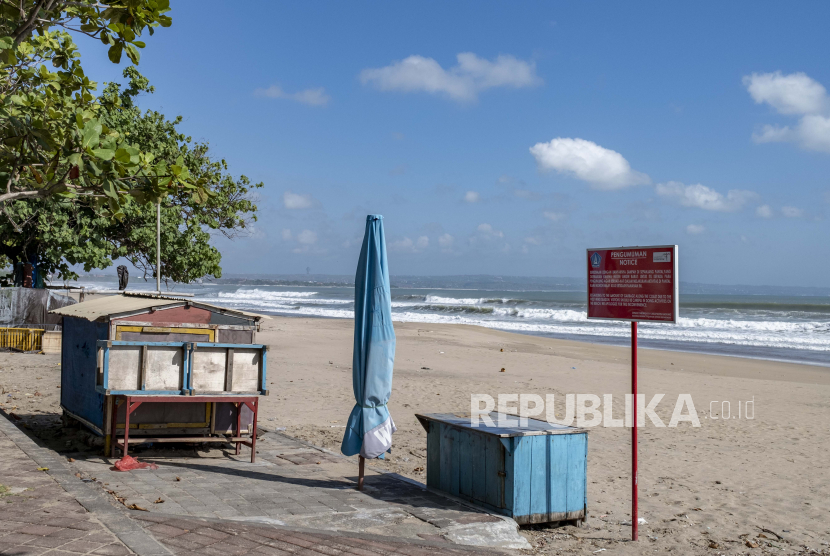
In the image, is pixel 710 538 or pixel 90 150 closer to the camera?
pixel 90 150

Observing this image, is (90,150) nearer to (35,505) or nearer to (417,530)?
(35,505)

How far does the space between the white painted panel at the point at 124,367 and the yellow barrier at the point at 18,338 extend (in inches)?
512

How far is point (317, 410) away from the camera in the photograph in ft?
38.8

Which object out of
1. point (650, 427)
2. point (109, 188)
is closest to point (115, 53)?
point (109, 188)

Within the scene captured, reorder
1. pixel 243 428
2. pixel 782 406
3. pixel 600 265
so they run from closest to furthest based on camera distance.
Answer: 1. pixel 600 265
2. pixel 243 428
3. pixel 782 406

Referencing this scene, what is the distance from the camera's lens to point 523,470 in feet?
19.6

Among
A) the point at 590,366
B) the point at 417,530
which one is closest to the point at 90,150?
the point at 417,530

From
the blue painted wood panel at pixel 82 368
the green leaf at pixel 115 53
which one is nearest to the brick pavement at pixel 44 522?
the blue painted wood panel at pixel 82 368

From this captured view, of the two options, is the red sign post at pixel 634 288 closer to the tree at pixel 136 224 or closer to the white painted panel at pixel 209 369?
the white painted panel at pixel 209 369

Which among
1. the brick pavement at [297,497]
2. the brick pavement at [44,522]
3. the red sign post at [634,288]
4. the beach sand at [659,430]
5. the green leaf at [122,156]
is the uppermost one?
the green leaf at [122,156]

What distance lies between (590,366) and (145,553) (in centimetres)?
1768

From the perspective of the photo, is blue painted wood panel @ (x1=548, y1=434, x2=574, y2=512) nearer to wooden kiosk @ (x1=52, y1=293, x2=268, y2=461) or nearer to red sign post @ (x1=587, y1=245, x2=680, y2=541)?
red sign post @ (x1=587, y1=245, x2=680, y2=541)

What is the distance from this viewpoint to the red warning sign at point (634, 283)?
590 centimetres

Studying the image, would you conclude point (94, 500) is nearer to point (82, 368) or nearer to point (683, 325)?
point (82, 368)
